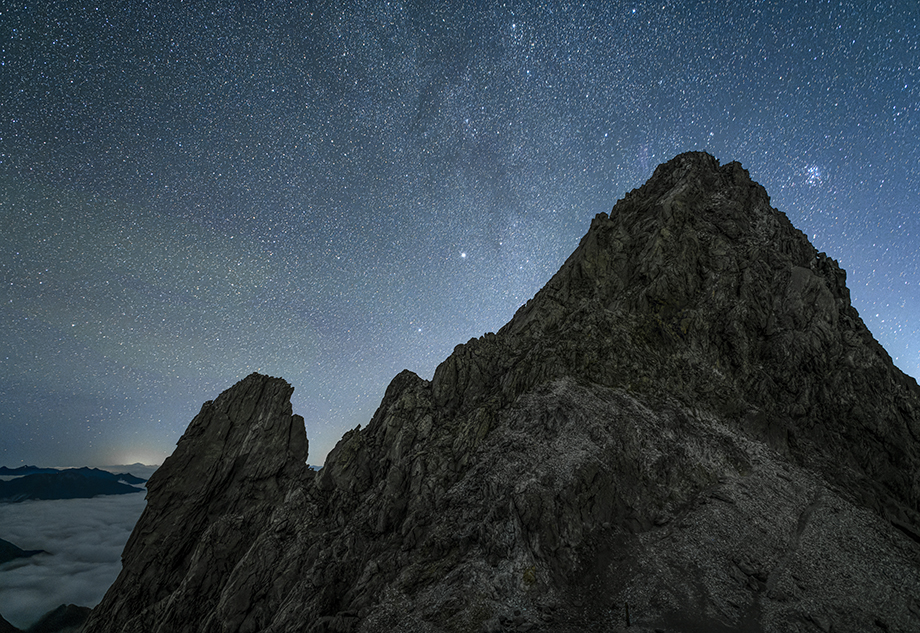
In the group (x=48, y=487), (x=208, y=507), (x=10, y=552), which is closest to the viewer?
(x=208, y=507)

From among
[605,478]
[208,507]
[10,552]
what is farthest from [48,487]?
[605,478]

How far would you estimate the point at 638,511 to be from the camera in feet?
90.6

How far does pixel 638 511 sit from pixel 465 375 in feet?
70.0

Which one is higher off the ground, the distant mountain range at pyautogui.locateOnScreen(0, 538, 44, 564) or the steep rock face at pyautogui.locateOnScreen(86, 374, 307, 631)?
the steep rock face at pyautogui.locateOnScreen(86, 374, 307, 631)

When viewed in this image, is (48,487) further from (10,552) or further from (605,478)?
(605,478)

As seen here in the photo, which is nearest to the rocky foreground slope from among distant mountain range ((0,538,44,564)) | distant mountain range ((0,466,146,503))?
distant mountain range ((0,538,44,564))

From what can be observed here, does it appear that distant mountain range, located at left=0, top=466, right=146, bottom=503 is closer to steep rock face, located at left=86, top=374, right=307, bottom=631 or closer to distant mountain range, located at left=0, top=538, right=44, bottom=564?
distant mountain range, located at left=0, top=538, right=44, bottom=564

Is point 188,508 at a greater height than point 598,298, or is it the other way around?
point 598,298

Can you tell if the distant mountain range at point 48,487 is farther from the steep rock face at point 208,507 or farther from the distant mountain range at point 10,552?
the steep rock face at point 208,507

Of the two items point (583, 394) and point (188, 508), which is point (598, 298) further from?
point (188, 508)

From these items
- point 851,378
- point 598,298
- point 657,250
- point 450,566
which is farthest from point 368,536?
point 851,378

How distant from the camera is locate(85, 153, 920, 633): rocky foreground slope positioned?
23.1 m

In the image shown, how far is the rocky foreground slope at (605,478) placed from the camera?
2308 centimetres

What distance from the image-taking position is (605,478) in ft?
94.8
